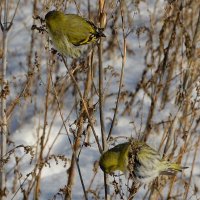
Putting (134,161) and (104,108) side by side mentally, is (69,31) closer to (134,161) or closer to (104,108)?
(134,161)

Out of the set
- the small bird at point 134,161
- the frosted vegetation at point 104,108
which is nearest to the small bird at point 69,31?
the frosted vegetation at point 104,108

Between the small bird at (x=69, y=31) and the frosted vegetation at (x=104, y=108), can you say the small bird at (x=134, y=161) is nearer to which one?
the frosted vegetation at (x=104, y=108)

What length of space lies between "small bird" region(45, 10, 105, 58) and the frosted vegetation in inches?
5.6

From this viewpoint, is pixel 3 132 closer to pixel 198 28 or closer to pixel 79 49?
pixel 79 49

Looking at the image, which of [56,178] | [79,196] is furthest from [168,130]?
[56,178]

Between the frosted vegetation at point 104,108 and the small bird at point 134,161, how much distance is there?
302 millimetres

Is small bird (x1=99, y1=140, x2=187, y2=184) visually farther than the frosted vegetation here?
No

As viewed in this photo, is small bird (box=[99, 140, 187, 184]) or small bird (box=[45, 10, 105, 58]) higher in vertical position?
small bird (box=[45, 10, 105, 58])

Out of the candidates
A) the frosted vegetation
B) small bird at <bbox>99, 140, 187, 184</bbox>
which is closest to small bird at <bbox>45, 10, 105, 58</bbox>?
the frosted vegetation

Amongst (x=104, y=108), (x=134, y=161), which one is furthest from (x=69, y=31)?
(x=104, y=108)

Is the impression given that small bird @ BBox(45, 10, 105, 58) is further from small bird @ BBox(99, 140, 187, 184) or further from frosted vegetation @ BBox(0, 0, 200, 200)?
small bird @ BBox(99, 140, 187, 184)

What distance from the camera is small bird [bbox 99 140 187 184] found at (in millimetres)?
1931

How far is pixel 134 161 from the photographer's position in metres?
2.04

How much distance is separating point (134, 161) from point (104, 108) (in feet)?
8.78
